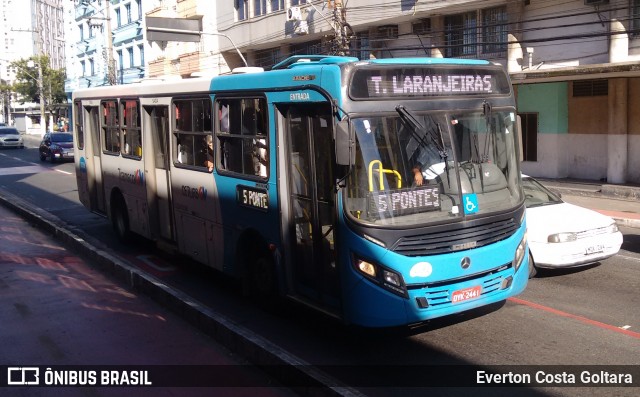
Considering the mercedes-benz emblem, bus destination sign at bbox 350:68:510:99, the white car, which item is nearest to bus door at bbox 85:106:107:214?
bus destination sign at bbox 350:68:510:99

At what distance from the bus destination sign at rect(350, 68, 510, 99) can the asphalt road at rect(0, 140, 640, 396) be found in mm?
2504

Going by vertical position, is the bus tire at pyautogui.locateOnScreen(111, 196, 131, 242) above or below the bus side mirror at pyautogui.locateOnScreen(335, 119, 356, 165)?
below

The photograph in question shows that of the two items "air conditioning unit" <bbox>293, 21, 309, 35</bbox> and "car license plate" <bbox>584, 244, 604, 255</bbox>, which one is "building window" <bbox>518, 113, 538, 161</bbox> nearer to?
"air conditioning unit" <bbox>293, 21, 309, 35</bbox>

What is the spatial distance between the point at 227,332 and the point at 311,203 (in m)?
1.58

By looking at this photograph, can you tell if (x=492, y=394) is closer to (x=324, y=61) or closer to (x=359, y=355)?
(x=359, y=355)

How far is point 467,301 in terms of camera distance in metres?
6.54

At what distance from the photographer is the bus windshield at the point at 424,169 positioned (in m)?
6.23

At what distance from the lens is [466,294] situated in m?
6.52

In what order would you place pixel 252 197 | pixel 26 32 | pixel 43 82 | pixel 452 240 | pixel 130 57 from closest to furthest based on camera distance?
pixel 452 240, pixel 252 197, pixel 130 57, pixel 43 82, pixel 26 32

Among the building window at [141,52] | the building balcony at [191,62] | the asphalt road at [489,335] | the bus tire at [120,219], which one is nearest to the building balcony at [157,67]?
the building window at [141,52]

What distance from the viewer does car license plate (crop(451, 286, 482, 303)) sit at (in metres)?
6.45

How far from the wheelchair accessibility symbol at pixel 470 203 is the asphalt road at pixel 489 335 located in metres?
1.41

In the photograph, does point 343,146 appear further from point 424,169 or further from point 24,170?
point 24,170

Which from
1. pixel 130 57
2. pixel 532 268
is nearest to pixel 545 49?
pixel 532 268
